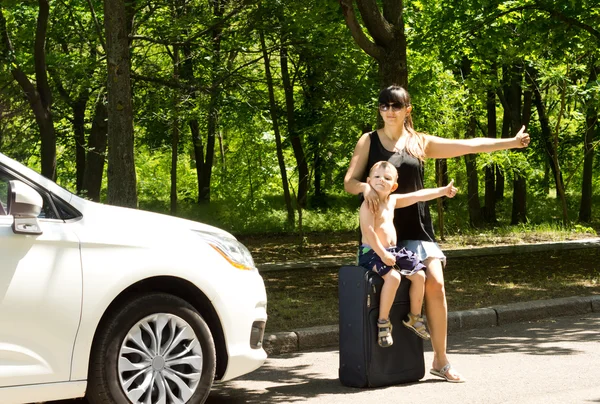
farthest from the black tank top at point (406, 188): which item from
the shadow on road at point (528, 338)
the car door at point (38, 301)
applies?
the car door at point (38, 301)

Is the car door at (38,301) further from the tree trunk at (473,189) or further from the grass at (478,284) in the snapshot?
the tree trunk at (473,189)

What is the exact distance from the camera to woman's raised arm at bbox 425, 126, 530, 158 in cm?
662

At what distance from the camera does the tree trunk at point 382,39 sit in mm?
10734

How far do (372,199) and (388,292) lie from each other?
642mm

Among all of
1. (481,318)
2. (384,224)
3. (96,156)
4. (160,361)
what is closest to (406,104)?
(384,224)

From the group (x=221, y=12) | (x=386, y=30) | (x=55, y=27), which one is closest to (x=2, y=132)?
(x=55, y=27)

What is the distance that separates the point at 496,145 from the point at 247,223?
840 inches

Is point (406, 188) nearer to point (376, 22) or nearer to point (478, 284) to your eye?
point (376, 22)

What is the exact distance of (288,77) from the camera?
2598cm

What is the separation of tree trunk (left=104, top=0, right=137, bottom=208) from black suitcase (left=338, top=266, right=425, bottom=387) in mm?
4123

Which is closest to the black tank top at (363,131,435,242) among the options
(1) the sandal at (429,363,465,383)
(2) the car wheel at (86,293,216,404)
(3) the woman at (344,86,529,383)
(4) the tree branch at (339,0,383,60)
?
(3) the woman at (344,86,529,383)

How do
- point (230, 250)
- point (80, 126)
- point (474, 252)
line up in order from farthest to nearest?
point (80, 126) → point (474, 252) → point (230, 250)

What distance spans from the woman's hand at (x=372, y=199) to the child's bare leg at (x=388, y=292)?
17.7 inches

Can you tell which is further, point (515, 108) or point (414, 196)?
point (515, 108)
